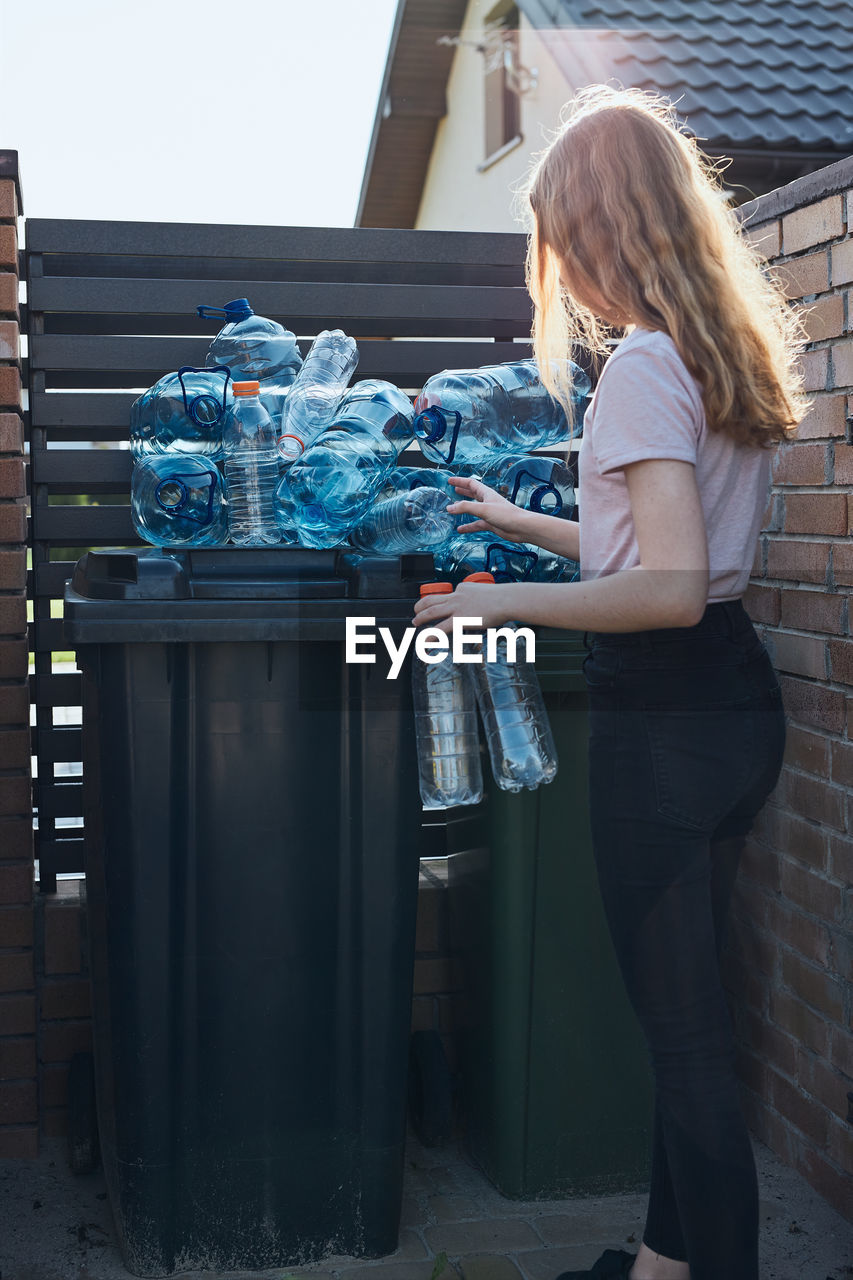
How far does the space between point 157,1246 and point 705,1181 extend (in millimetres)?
1073

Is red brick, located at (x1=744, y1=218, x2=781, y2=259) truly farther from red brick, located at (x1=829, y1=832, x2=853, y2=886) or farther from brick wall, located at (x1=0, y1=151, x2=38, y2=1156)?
brick wall, located at (x1=0, y1=151, x2=38, y2=1156)

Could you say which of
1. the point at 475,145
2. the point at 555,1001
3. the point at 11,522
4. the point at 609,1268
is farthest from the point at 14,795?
the point at 475,145

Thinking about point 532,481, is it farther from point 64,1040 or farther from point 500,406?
point 64,1040

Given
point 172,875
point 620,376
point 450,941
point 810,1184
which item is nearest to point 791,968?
point 810,1184

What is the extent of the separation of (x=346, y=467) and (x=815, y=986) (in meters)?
1.39

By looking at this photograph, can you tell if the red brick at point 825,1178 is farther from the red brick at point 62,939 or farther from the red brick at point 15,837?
the red brick at point 15,837

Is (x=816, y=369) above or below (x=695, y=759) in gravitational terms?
above

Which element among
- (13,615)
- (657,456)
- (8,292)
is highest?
(8,292)

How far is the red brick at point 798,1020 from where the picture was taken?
7.85 feet

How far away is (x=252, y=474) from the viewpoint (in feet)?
8.05

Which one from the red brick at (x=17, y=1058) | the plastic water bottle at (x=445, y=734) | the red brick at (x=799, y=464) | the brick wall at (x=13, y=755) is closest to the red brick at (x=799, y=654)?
the red brick at (x=799, y=464)

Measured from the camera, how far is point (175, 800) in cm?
214

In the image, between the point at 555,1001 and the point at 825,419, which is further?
the point at 555,1001

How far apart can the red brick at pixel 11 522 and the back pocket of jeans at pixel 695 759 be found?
60.9 inches
